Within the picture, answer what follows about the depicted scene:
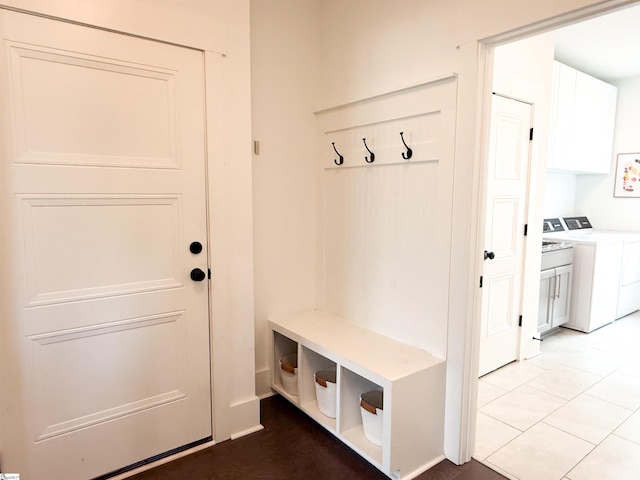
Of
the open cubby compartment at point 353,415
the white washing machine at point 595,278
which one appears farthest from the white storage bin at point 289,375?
the white washing machine at point 595,278

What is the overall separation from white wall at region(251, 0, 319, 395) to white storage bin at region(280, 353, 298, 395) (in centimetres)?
13

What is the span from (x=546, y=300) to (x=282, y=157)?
2633 millimetres

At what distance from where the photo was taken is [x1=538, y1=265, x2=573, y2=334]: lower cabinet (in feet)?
11.4

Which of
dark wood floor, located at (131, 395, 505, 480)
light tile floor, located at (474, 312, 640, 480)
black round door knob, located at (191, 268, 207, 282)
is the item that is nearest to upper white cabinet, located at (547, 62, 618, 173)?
light tile floor, located at (474, 312, 640, 480)

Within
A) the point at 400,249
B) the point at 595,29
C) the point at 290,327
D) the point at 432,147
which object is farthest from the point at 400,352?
the point at 595,29

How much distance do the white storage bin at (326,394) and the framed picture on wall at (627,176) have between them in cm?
422

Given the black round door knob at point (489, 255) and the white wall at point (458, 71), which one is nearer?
the white wall at point (458, 71)

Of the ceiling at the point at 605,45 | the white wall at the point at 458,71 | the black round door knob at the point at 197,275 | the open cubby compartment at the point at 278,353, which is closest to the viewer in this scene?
the white wall at the point at 458,71

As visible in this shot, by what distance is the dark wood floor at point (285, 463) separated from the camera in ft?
6.17

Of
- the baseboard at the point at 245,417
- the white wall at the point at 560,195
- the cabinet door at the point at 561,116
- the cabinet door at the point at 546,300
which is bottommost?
the baseboard at the point at 245,417

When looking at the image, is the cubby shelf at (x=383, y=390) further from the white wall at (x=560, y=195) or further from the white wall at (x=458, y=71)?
the white wall at (x=560, y=195)

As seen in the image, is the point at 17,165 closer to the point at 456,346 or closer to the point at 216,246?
the point at 216,246

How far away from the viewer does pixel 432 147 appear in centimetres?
197

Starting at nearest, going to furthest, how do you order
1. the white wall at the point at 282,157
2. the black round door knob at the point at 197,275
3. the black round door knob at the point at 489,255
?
the black round door knob at the point at 197,275
the white wall at the point at 282,157
the black round door knob at the point at 489,255
